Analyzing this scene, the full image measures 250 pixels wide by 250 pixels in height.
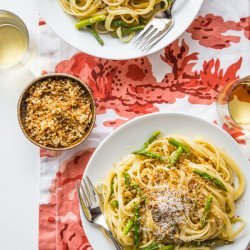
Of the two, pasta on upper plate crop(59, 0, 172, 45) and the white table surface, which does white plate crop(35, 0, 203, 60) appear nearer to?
pasta on upper plate crop(59, 0, 172, 45)

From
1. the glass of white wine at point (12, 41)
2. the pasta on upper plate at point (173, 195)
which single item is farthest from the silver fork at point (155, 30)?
the glass of white wine at point (12, 41)

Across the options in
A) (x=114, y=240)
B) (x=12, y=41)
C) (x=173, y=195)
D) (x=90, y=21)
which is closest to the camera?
(x=173, y=195)

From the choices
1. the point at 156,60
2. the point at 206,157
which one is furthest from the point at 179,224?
the point at 156,60

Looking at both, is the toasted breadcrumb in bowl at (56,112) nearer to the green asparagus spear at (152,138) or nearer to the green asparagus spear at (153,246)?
the green asparagus spear at (152,138)

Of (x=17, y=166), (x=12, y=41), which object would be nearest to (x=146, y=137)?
(x=17, y=166)

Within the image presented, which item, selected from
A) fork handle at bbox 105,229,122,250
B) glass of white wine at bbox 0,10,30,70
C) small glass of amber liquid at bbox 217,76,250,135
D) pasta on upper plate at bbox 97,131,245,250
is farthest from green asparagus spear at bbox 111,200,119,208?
glass of white wine at bbox 0,10,30,70

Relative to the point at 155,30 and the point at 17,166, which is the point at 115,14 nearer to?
the point at 155,30

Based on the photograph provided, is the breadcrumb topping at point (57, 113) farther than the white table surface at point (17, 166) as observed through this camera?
No

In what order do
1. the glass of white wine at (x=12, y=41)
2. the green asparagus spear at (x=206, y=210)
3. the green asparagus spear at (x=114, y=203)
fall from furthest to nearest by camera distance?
1. the glass of white wine at (x=12, y=41)
2. the green asparagus spear at (x=114, y=203)
3. the green asparagus spear at (x=206, y=210)
